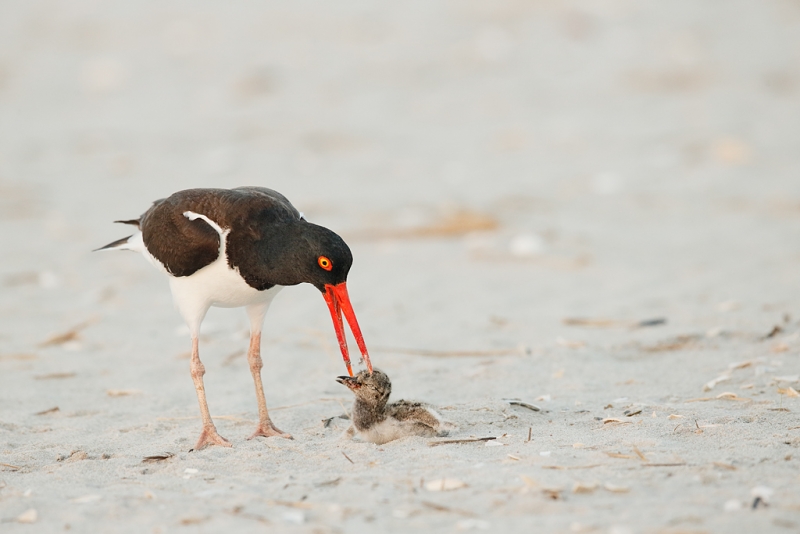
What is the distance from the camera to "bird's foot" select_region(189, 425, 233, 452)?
18.1ft

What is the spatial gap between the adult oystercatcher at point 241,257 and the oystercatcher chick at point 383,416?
14 cm

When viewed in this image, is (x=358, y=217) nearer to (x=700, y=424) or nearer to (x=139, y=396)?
(x=139, y=396)

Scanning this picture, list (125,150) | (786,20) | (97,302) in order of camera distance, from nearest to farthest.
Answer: (97,302)
(125,150)
(786,20)

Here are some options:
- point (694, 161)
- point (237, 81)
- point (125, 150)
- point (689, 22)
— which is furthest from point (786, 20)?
point (125, 150)

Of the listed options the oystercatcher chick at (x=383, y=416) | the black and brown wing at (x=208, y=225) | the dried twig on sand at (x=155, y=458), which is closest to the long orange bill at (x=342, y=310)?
the oystercatcher chick at (x=383, y=416)

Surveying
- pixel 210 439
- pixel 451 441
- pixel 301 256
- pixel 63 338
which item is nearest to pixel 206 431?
pixel 210 439

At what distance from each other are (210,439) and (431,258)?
492cm

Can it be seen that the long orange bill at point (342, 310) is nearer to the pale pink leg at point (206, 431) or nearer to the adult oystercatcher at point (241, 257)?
the adult oystercatcher at point (241, 257)

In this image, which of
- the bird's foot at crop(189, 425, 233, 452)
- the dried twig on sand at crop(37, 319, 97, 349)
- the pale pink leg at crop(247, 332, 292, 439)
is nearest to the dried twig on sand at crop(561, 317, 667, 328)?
the pale pink leg at crop(247, 332, 292, 439)

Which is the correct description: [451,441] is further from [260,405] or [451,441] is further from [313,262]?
[260,405]

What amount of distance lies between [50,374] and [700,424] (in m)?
4.64

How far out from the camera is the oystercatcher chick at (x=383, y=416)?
17.2 ft

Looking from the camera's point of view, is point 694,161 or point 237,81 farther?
point 237,81

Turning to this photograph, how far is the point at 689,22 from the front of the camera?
1820 centimetres
